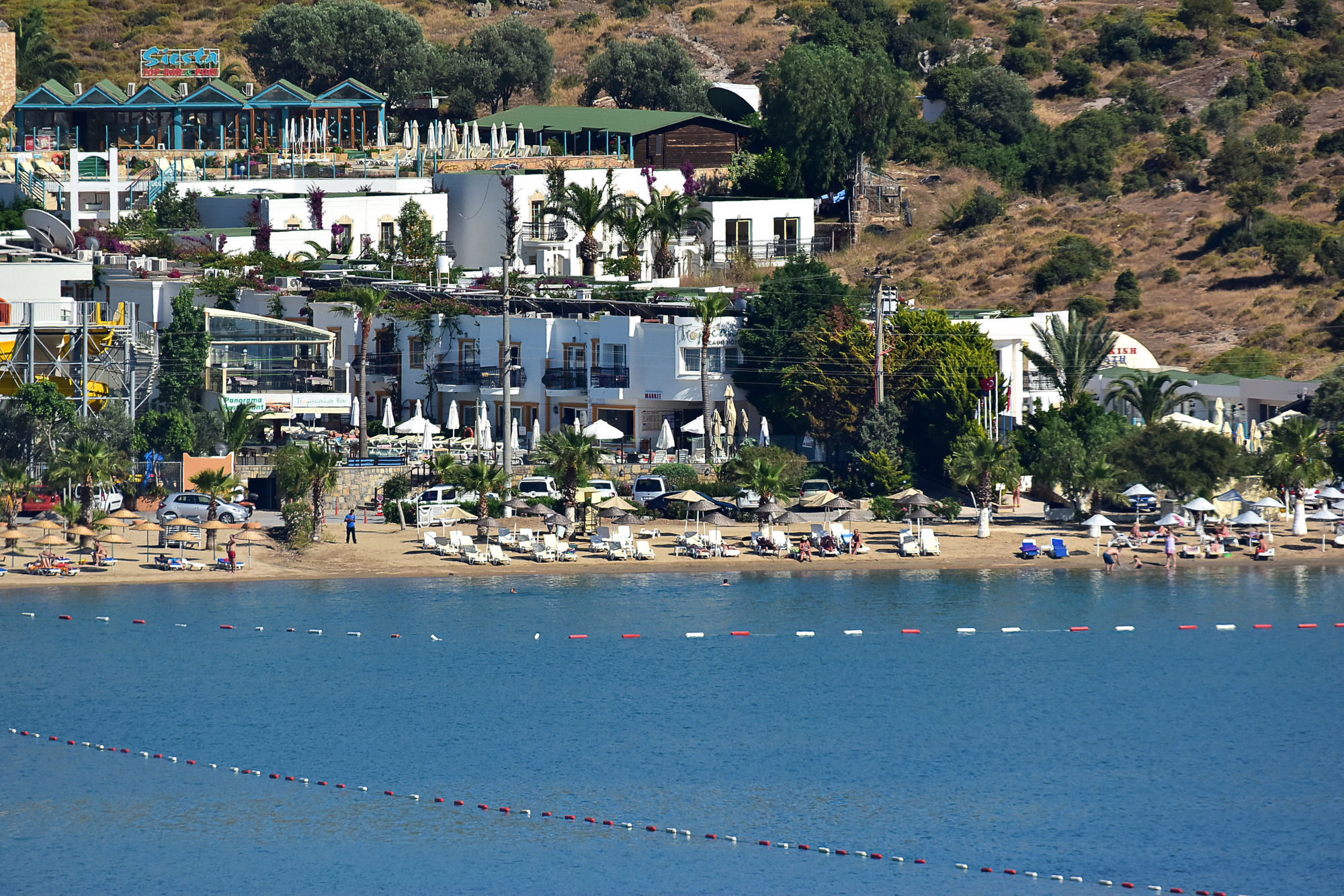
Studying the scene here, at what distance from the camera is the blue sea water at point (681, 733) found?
41.1m

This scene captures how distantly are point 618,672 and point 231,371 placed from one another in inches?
1220

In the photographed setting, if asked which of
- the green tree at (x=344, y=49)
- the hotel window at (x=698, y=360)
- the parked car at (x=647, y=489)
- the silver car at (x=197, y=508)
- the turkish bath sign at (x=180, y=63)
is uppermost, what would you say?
the green tree at (x=344, y=49)

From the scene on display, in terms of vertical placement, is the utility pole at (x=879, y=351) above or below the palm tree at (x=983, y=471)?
above

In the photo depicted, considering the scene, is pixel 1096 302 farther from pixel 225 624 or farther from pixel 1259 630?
pixel 225 624

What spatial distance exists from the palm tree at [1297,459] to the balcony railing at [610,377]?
965 inches

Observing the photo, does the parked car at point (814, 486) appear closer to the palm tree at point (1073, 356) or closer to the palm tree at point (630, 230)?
the palm tree at point (1073, 356)

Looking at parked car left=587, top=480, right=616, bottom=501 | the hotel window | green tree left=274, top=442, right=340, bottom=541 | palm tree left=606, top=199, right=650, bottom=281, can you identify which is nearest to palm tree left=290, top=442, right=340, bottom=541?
green tree left=274, top=442, right=340, bottom=541

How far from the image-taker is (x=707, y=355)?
79.6 m

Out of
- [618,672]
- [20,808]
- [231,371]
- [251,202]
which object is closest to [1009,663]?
[618,672]

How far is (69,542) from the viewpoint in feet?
214

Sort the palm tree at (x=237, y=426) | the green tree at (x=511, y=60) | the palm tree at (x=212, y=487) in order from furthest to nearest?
the green tree at (x=511, y=60) < the palm tree at (x=237, y=426) < the palm tree at (x=212, y=487)

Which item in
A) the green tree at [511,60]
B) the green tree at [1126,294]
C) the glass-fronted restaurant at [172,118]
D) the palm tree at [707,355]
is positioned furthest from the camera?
the green tree at [511,60]

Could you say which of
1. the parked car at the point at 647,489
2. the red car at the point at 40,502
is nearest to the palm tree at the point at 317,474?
the red car at the point at 40,502

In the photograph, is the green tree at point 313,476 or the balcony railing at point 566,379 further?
the balcony railing at point 566,379
